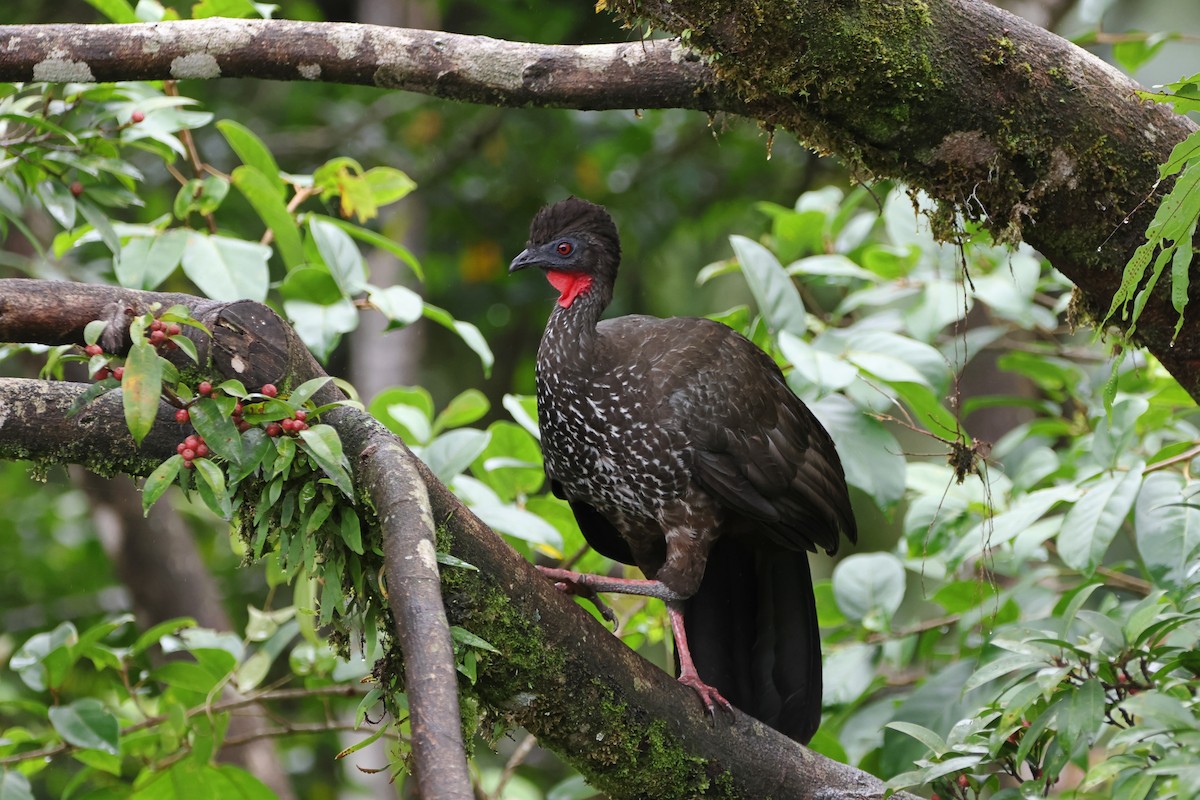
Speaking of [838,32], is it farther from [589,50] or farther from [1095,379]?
[1095,379]

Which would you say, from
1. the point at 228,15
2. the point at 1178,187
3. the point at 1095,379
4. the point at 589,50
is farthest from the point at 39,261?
the point at 1178,187

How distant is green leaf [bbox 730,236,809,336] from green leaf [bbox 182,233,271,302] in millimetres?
1110

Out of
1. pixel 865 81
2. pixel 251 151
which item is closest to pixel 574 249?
pixel 251 151

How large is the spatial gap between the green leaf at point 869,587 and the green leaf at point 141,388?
2013 mm

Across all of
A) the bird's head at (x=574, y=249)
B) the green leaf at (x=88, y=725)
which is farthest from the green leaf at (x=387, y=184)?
the green leaf at (x=88, y=725)

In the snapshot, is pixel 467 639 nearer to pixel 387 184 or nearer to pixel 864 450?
pixel 864 450

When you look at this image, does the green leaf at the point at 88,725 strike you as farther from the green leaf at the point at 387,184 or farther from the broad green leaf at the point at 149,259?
the green leaf at the point at 387,184

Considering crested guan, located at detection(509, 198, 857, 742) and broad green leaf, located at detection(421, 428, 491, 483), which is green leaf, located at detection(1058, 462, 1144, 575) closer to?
crested guan, located at detection(509, 198, 857, 742)

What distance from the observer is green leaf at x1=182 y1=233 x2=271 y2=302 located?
2674mm

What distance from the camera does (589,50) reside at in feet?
7.39

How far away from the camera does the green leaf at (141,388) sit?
1.62 metres

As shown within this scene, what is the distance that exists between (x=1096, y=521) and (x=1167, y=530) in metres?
0.14

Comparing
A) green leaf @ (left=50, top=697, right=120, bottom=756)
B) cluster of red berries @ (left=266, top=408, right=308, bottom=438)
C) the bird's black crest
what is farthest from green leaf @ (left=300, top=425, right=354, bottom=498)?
the bird's black crest

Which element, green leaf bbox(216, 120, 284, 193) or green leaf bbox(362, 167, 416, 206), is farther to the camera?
green leaf bbox(362, 167, 416, 206)
